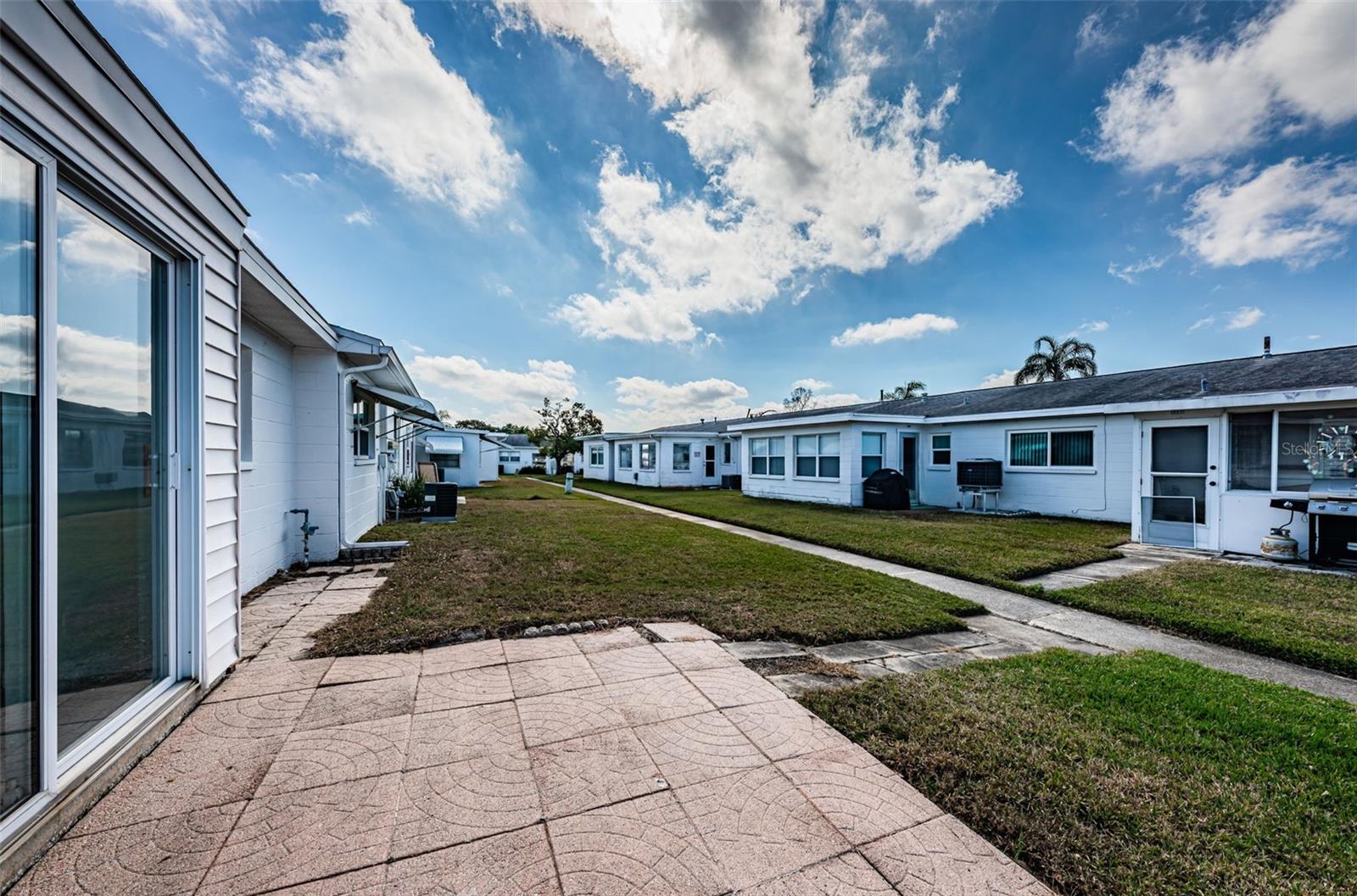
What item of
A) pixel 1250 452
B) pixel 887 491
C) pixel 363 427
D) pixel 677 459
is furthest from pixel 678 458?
Result: pixel 1250 452

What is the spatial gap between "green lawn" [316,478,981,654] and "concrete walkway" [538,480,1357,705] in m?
0.50

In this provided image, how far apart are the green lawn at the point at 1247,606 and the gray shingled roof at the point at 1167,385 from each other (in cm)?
357

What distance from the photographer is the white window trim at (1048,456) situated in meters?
11.5

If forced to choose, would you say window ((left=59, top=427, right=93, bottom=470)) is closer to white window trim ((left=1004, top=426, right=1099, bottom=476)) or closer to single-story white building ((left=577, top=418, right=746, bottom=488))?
white window trim ((left=1004, top=426, right=1099, bottom=476))

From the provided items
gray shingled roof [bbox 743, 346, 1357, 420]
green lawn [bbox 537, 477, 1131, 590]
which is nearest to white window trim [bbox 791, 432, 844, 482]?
green lawn [bbox 537, 477, 1131, 590]

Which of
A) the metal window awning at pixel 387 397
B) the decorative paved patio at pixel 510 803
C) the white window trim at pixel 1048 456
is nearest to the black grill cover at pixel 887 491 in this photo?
the white window trim at pixel 1048 456

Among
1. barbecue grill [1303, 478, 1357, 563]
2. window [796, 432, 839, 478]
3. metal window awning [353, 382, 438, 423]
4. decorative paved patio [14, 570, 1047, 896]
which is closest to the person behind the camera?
decorative paved patio [14, 570, 1047, 896]

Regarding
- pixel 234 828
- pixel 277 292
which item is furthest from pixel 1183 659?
pixel 277 292

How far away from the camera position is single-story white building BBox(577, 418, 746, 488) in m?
22.8

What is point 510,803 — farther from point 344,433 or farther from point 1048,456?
point 1048,456

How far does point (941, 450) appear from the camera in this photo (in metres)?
15.0

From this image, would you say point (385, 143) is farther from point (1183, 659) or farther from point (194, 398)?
point (1183, 659)

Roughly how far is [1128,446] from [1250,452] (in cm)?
370

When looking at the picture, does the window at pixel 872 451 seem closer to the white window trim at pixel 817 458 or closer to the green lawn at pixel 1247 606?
the white window trim at pixel 817 458
